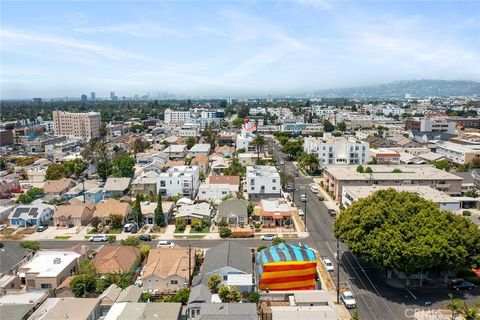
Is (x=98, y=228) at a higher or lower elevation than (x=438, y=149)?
lower

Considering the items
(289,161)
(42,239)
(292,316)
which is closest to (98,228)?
(42,239)

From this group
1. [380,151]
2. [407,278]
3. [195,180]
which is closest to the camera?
[407,278]

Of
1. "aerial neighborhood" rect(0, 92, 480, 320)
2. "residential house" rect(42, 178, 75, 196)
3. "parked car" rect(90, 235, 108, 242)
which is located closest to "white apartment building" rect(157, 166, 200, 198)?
"aerial neighborhood" rect(0, 92, 480, 320)

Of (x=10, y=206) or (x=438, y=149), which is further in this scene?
(x=438, y=149)

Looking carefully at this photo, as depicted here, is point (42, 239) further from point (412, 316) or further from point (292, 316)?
point (412, 316)

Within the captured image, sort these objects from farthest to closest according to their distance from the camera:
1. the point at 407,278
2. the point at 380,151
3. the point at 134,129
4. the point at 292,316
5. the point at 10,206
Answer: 1. the point at 134,129
2. the point at 380,151
3. the point at 10,206
4. the point at 407,278
5. the point at 292,316
